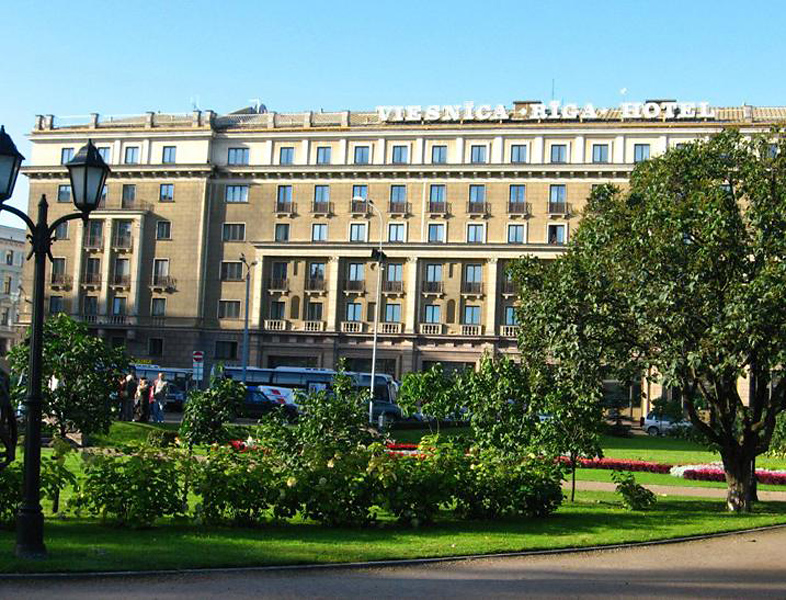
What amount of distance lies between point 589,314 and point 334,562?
8513mm

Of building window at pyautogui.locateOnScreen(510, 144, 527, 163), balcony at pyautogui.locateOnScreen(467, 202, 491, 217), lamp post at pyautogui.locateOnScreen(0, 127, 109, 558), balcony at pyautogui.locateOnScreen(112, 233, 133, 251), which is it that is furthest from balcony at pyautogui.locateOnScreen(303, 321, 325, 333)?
lamp post at pyautogui.locateOnScreen(0, 127, 109, 558)

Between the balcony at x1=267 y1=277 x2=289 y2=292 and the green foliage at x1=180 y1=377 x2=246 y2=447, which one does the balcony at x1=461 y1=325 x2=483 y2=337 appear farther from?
the green foliage at x1=180 y1=377 x2=246 y2=447

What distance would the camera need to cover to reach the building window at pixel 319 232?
64.4 metres

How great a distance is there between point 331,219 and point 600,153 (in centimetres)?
1776

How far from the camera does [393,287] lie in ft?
208

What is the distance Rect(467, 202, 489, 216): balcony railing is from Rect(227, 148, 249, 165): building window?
1546cm

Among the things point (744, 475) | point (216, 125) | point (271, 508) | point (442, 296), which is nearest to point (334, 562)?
point (271, 508)

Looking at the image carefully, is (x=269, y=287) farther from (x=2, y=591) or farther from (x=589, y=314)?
(x=2, y=591)

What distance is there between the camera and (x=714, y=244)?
54.9 ft

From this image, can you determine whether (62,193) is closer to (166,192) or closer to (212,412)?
(166,192)

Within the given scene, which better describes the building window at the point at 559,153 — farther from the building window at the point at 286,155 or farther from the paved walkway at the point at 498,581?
the paved walkway at the point at 498,581

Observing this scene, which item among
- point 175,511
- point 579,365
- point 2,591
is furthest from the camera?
point 579,365

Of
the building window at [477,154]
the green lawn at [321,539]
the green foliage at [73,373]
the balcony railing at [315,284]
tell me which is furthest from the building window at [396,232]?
the green foliage at [73,373]

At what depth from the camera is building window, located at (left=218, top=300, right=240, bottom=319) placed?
6512 centimetres
